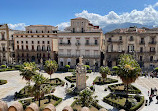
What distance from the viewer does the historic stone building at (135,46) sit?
47500mm

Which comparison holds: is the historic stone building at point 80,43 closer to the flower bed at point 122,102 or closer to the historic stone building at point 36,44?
the historic stone building at point 36,44

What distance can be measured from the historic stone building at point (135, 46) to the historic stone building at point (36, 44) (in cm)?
2196

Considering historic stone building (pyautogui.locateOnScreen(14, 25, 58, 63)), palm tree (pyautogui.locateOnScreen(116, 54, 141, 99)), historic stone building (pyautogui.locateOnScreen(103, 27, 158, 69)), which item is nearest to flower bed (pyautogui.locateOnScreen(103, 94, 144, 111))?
palm tree (pyautogui.locateOnScreen(116, 54, 141, 99))

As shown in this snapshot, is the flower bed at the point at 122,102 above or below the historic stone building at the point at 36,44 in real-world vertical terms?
below

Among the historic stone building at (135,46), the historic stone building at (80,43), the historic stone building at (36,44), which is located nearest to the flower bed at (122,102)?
the historic stone building at (135,46)

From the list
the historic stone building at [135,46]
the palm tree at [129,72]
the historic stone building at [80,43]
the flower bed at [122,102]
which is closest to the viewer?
Result: the flower bed at [122,102]

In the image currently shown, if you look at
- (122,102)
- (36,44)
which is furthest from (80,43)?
(122,102)

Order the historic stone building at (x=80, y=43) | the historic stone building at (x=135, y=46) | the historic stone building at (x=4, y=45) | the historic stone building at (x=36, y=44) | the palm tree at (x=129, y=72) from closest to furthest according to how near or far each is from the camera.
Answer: the palm tree at (x=129, y=72)
the historic stone building at (x=135, y=46)
the historic stone building at (x=80, y=43)
the historic stone building at (x=36, y=44)
the historic stone building at (x=4, y=45)

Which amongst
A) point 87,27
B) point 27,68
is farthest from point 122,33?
point 27,68

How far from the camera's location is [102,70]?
32.2 meters

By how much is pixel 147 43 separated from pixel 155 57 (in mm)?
5235

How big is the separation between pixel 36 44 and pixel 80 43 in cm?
1878

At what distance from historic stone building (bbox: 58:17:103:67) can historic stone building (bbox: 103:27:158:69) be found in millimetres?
3819

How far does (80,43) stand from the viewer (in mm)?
52094
